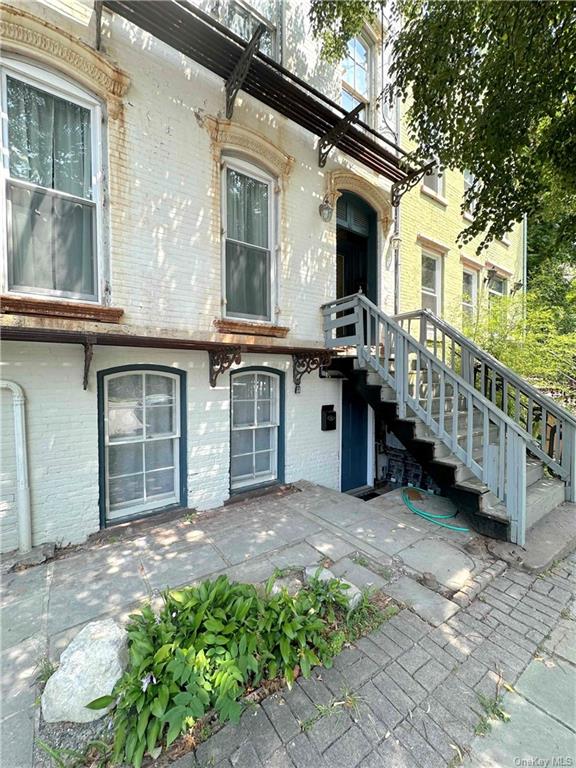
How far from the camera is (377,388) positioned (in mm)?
5176

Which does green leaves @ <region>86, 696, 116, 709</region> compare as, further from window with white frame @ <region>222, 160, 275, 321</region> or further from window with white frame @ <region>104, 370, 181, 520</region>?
window with white frame @ <region>222, 160, 275, 321</region>

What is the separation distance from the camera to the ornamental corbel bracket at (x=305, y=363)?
5.45 m

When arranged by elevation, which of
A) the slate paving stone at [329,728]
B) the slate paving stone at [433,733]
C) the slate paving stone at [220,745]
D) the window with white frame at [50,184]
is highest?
the window with white frame at [50,184]

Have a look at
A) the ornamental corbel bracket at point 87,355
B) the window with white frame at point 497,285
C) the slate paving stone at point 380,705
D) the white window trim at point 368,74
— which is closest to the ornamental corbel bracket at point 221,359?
the ornamental corbel bracket at point 87,355

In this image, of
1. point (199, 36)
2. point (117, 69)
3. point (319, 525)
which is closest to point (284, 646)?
point (319, 525)

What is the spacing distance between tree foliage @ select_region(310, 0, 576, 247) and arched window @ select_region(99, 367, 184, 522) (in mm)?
4764

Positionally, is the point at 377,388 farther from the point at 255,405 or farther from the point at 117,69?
A: the point at 117,69

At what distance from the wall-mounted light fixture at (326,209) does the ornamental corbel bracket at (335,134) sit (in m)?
0.57

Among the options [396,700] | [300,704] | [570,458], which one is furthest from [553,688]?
[570,458]

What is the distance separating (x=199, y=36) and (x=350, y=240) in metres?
4.19

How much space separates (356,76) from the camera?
6742 mm

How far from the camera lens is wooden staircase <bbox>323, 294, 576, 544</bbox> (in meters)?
3.79

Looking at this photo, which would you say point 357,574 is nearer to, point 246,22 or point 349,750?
point 349,750

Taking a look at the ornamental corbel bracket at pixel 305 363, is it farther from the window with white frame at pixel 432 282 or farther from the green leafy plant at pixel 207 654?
the window with white frame at pixel 432 282
